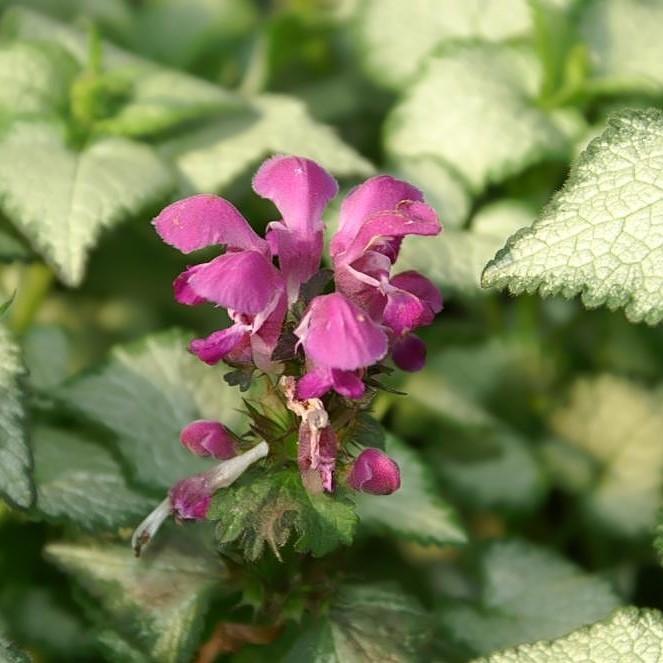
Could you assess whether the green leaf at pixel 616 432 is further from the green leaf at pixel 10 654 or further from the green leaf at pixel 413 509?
the green leaf at pixel 10 654

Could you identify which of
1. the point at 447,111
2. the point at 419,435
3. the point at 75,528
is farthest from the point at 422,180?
the point at 75,528

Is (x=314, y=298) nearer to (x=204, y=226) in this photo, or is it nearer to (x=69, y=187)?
(x=204, y=226)

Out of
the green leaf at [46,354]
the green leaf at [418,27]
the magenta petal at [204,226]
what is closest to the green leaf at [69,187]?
the green leaf at [46,354]

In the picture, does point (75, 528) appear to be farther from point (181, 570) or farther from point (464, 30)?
point (464, 30)

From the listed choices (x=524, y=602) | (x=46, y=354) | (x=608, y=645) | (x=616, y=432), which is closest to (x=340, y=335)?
(x=608, y=645)

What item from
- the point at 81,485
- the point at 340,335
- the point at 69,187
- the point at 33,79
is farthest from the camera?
the point at 33,79

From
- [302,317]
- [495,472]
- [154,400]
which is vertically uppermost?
[302,317]

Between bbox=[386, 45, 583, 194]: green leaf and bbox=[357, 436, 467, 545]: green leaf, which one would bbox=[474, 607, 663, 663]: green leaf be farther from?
bbox=[386, 45, 583, 194]: green leaf
